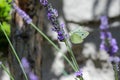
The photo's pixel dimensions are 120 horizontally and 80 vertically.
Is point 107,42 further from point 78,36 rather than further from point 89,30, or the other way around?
point 89,30

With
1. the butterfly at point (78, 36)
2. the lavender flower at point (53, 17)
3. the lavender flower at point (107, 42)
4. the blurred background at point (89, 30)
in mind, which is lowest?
the blurred background at point (89, 30)

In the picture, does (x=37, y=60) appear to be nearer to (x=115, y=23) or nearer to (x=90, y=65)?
(x=90, y=65)

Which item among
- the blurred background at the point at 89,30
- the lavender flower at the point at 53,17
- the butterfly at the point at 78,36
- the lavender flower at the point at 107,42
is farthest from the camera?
the blurred background at the point at 89,30

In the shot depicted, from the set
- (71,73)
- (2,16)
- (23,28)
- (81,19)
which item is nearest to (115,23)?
(81,19)

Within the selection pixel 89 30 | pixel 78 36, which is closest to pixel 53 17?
pixel 78 36

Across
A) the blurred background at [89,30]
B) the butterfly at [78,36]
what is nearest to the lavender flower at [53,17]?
the butterfly at [78,36]

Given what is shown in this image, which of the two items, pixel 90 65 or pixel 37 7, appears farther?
pixel 90 65

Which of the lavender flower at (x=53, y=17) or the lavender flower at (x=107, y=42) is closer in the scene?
the lavender flower at (x=107, y=42)

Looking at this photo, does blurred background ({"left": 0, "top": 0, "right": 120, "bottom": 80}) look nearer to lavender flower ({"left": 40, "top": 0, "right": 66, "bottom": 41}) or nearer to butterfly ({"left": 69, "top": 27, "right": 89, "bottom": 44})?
butterfly ({"left": 69, "top": 27, "right": 89, "bottom": 44})

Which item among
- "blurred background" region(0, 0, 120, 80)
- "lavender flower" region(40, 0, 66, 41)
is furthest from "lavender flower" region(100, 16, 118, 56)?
"blurred background" region(0, 0, 120, 80)

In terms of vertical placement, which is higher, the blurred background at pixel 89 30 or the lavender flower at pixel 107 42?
the lavender flower at pixel 107 42

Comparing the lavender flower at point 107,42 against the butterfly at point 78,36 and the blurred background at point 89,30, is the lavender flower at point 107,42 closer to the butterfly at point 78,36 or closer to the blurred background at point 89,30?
the butterfly at point 78,36
